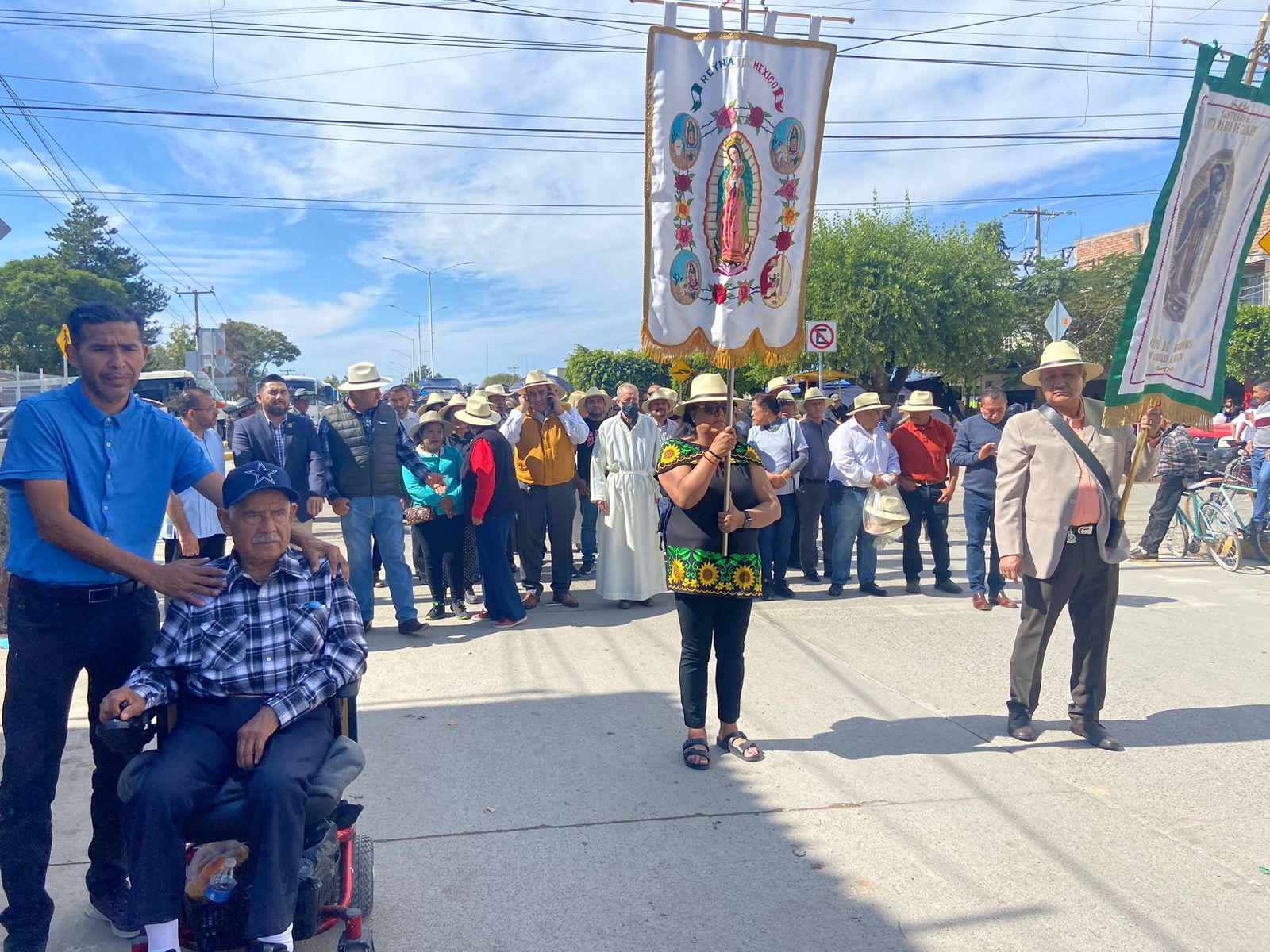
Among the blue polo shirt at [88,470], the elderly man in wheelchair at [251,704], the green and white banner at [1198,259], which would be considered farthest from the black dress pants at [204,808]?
the green and white banner at [1198,259]

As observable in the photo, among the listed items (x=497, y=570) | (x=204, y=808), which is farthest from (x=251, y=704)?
(x=497, y=570)

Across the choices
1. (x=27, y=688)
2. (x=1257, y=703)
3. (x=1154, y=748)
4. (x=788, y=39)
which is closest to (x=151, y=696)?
(x=27, y=688)

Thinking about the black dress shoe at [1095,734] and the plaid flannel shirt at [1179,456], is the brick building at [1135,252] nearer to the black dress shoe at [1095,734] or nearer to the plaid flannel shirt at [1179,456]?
the plaid flannel shirt at [1179,456]

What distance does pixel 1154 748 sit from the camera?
4551 millimetres

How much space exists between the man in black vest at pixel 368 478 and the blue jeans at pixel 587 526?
2635mm

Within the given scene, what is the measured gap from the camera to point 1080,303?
31891 mm

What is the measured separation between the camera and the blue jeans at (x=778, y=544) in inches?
320

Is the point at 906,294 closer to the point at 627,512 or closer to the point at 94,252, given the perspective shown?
the point at 627,512

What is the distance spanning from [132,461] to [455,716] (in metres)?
2.64

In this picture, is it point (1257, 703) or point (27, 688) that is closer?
point (27, 688)

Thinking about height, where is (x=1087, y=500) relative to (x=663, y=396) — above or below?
below

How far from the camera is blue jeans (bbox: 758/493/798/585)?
8117mm

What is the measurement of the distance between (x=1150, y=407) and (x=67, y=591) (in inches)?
195

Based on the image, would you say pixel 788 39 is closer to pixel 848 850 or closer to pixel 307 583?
pixel 307 583
